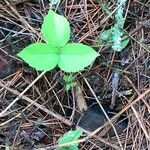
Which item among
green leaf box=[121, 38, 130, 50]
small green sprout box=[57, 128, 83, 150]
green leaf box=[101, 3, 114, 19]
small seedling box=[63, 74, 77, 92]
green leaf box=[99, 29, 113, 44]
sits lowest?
small green sprout box=[57, 128, 83, 150]

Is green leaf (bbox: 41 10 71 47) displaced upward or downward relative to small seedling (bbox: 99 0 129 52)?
upward

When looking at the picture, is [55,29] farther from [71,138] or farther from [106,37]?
[71,138]

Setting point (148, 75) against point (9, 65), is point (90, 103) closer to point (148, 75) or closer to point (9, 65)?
point (148, 75)

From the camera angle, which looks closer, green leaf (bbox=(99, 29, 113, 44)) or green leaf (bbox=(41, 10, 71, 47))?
green leaf (bbox=(41, 10, 71, 47))

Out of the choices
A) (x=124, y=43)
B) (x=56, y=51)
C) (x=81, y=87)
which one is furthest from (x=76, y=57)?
(x=124, y=43)

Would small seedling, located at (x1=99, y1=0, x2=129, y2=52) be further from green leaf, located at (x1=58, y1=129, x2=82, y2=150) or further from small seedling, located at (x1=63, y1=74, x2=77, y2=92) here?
green leaf, located at (x1=58, y1=129, x2=82, y2=150)

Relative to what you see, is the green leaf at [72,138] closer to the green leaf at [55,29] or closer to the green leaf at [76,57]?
the green leaf at [76,57]

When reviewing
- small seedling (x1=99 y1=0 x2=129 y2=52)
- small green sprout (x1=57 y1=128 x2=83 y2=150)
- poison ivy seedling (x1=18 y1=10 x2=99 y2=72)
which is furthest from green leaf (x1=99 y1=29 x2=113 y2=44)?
small green sprout (x1=57 y1=128 x2=83 y2=150)
